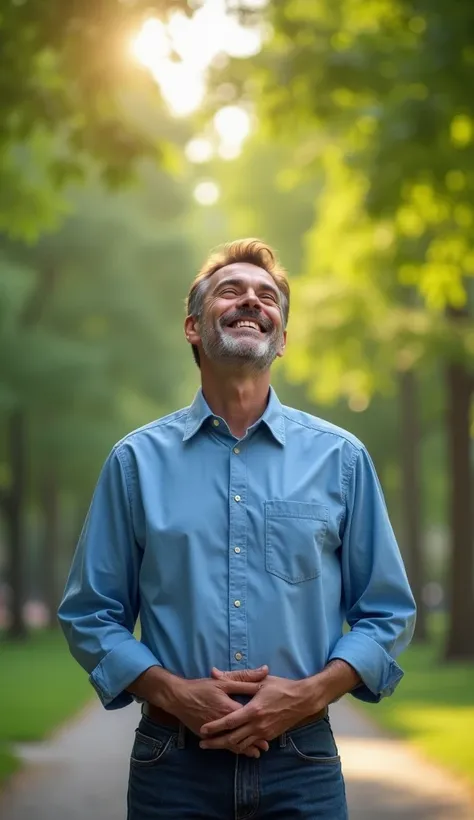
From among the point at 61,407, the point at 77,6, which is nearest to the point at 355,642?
the point at 77,6

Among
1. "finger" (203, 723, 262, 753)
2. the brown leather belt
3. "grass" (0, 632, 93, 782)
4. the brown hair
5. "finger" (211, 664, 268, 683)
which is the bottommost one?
"grass" (0, 632, 93, 782)

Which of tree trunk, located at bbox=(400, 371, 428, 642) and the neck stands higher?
tree trunk, located at bbox=(400, 371, 428, 642)

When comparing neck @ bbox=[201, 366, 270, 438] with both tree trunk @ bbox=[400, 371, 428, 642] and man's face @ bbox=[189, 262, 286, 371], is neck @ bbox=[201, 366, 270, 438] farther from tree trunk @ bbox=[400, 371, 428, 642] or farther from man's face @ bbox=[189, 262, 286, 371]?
tree trunk @ bbox=[400, 371, 428, 642]

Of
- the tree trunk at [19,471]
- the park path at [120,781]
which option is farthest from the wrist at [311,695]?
the tree trunk at [19,471]

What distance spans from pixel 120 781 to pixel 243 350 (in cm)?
721

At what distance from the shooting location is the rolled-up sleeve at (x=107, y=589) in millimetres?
3703

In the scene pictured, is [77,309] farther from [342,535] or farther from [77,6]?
[342,535]

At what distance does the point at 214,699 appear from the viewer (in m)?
3.53

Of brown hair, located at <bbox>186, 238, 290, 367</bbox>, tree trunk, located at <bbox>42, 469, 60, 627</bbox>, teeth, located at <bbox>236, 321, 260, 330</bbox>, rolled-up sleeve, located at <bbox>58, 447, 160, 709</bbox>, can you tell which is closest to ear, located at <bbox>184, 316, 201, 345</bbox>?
brown hair, located at <bbox>186, 238, 290, 367</bbox>

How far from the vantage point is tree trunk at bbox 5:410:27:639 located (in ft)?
99.1

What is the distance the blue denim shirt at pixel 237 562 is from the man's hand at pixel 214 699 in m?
0.08

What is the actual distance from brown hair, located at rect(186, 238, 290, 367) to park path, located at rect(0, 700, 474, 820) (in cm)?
536

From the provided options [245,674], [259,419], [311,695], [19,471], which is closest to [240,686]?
[245,674]

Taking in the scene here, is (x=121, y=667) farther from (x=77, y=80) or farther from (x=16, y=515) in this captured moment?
(x=16, y=515)
